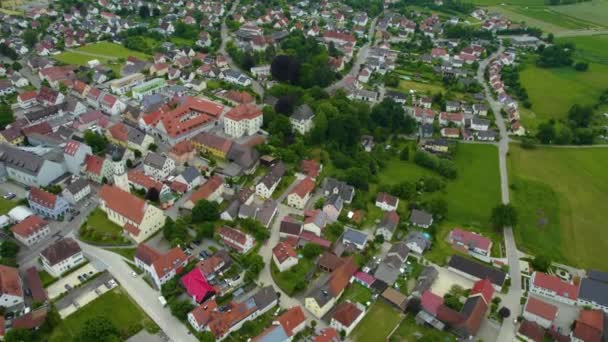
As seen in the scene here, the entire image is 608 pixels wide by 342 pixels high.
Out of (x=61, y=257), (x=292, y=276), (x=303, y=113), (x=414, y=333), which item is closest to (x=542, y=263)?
(x=414, y=333)

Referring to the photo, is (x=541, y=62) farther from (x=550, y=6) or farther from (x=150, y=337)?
(x=150, y=337)

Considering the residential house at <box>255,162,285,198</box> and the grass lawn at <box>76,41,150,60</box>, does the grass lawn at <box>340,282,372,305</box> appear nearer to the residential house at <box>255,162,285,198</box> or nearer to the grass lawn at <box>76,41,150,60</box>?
the residential house at <box>255,162,285,198</box>

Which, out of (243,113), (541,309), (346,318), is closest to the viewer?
(346,318)

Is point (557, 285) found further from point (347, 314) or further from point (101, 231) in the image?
point (101, 231)

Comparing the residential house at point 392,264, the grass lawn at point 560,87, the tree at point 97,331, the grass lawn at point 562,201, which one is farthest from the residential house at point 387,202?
the grass lawn at point 560,87

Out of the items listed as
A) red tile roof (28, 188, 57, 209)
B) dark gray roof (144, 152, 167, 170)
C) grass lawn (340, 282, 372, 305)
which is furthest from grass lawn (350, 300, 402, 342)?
red tile roof (28, 188, 57, 209)

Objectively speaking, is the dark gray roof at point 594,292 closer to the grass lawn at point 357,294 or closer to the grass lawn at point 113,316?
the grass lawn at point 357,294
